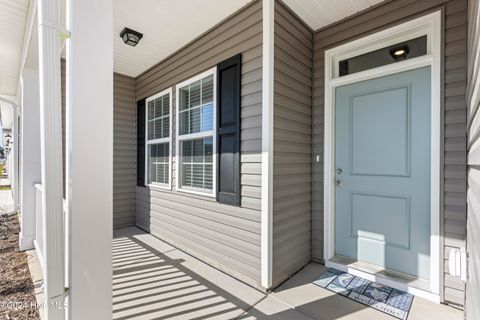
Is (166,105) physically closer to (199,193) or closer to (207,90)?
(207,90)

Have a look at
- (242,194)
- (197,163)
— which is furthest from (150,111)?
(242,194)

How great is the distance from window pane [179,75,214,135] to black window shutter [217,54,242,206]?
27cm

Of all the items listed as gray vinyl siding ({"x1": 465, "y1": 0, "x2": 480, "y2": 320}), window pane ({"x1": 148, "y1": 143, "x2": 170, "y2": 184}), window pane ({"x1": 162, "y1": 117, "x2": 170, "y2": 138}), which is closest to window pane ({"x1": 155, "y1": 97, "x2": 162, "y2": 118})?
window pane ({"x1": 162, "y1": 117, "x2": 170, "y2": 138})

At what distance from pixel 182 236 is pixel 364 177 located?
2.46 meters

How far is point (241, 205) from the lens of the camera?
100 inches

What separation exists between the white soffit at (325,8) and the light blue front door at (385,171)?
0.76 m

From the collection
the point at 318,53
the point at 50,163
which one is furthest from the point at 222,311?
the point at 318,53

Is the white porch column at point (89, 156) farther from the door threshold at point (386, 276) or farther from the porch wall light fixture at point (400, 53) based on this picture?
the porch wall light fixture at point (400, 53)

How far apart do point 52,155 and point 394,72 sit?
2.87 m

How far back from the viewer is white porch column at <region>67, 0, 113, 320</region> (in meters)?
1.06

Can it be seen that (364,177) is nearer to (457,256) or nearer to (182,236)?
(457,256)

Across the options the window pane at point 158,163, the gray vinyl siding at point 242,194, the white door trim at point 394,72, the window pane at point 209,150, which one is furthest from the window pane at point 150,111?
the white door trim at point 394,72

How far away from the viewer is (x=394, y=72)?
2389 millimetres

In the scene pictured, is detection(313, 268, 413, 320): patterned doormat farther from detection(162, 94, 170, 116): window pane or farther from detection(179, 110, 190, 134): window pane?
detection(162, 94, 170, 116): window pane
